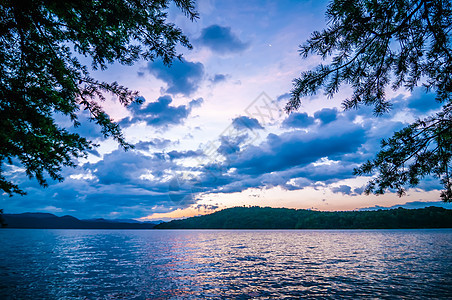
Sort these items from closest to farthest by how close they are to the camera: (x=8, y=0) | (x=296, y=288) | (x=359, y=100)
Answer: (x=8, y=0) → (x=359, y=100) → (x=296, y=288)

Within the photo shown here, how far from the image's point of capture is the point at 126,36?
6258 mm

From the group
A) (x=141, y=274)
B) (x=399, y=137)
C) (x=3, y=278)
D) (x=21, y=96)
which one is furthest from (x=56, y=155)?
(x=3, y=278)

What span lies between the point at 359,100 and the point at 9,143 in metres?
11.0

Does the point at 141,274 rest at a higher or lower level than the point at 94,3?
lower

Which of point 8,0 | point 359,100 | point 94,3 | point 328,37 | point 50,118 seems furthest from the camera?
point 359,100

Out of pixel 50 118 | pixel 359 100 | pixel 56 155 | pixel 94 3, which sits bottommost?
pixel 56 155

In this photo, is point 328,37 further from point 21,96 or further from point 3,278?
point 3,278

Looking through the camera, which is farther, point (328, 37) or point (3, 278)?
point (3, 278)

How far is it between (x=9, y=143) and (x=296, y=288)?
2089 centimetres

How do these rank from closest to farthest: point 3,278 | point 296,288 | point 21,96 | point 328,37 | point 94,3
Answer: point 94,3
point 21,96
point 328,37
point 296,288
point 3,278

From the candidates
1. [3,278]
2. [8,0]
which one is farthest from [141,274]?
[8,0]

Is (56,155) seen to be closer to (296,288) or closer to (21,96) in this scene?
(21,96)

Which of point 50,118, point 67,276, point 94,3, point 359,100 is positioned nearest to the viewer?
point 94,3

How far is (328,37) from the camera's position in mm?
6219
